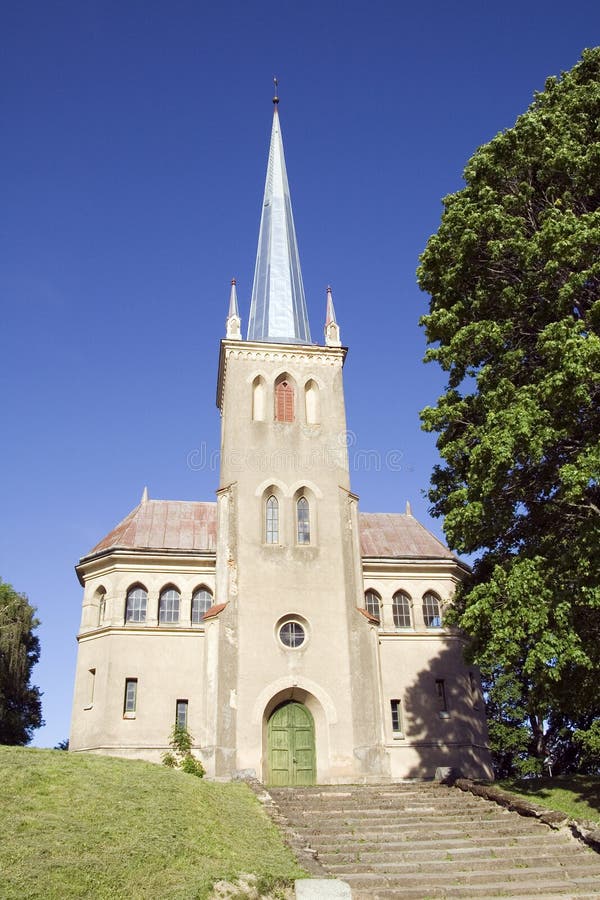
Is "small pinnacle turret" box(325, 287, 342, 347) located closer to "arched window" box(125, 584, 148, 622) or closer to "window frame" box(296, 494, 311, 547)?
"window frame" box(296, 494, 311, 547)

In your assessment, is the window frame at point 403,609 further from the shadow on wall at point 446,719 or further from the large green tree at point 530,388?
the large green tree at point 530,388

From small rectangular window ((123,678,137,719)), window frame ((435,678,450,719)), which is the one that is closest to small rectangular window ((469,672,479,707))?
window frame ((435,678,450,719))

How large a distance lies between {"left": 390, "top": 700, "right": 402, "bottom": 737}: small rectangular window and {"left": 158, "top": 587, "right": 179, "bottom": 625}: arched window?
961 centimetres

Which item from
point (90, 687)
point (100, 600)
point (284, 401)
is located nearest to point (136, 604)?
point (100, 600)

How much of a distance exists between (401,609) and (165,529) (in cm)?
1120

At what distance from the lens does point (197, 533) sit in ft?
106

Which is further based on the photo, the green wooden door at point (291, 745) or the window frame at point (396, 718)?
the window frame at point (396, 718)

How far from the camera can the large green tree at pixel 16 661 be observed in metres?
34.6

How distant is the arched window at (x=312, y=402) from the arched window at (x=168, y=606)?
9207 millimetres

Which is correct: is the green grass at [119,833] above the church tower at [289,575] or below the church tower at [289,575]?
below

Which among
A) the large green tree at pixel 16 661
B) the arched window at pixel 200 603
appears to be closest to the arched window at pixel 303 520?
the arched window at pixel 200 603

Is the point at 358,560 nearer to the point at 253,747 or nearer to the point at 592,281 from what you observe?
the point at 253,747

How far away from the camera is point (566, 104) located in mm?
18109

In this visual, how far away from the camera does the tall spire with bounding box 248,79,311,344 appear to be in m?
32.2
